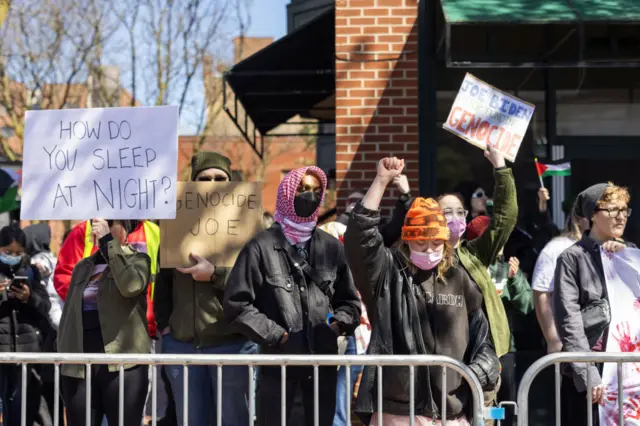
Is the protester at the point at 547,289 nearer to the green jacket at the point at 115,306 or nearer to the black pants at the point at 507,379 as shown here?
the black pants at the point at 507,379

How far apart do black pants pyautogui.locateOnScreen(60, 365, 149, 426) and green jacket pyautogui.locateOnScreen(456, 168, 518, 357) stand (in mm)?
2087

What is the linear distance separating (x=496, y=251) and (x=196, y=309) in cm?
187

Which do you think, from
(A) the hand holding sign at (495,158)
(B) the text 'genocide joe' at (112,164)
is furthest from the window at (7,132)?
(A) the hand holding sign at (495,158)

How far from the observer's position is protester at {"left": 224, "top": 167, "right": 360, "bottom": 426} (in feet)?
17.5

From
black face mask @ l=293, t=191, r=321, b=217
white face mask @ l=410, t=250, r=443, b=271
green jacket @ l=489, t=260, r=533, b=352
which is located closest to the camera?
white face mask @ l=410, t=250, r=443, b=271

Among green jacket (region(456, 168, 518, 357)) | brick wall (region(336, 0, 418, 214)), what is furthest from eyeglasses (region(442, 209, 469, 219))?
brick wall (region(336, 0, 418, 214))

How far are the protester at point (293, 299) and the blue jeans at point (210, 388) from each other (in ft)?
1.62

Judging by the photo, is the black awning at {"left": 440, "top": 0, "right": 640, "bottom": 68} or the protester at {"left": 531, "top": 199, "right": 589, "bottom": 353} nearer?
the protester at {"left": 531, "top": 199, "right": 589, "bottom": 353}

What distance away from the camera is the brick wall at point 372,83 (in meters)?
8.59

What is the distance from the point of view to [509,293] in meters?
7.27

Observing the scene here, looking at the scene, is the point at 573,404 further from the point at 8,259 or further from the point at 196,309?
the point at 8,259

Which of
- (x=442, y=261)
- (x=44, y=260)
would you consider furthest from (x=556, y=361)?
(x=44, y=260)

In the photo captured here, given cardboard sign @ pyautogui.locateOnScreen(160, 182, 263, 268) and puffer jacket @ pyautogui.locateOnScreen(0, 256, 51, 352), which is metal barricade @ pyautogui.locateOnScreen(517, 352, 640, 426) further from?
puffer jacket @ pyautogui.locateOnScreen(0, 256, 51, 352)

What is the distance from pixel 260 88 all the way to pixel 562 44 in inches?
141
